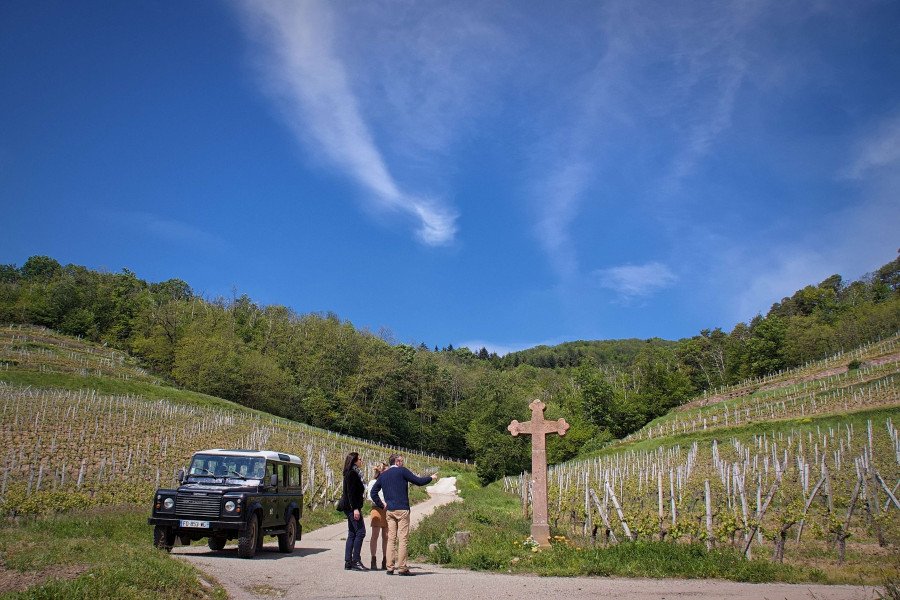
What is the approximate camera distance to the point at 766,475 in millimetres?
23422

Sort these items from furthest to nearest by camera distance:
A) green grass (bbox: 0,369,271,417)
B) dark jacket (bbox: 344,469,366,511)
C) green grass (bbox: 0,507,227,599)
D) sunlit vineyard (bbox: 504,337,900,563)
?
green grass (bbox: 0,369,271,417) < sunlit vineyard (bbox: 504,337,900,563) < dark jacket (bbox: 344,469,366,511) < green grass (bbox: 0,507,227,599)

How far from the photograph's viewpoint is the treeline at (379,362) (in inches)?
3447

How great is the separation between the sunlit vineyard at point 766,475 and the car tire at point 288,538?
7525 mm

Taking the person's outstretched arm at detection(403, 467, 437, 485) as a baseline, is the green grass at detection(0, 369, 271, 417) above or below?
above

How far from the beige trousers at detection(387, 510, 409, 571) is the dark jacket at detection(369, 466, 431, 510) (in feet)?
0.44

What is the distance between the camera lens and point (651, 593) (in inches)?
320

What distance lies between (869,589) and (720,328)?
13869cm

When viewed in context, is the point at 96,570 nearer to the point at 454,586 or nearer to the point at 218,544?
the point at 454,586

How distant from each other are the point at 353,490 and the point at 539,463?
490cm

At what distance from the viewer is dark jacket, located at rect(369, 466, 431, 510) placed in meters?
10.4

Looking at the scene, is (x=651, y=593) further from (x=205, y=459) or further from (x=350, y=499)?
(x=205, y=459)

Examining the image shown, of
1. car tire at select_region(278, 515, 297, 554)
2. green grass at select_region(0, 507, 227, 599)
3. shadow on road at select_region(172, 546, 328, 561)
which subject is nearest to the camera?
green grass at select_region(0, 507, 227, 599)

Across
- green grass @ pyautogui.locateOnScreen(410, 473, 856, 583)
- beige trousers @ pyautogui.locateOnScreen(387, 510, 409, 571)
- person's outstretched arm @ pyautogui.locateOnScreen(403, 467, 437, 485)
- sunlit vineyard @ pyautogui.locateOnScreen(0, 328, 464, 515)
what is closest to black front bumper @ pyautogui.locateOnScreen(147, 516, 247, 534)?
beige trousers @ pyautogui.locateOnScreen(387, 510, 409, 571)

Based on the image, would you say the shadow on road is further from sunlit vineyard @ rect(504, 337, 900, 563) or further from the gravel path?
sunlit vineyard @ rect(504, 337, 900, 563)
